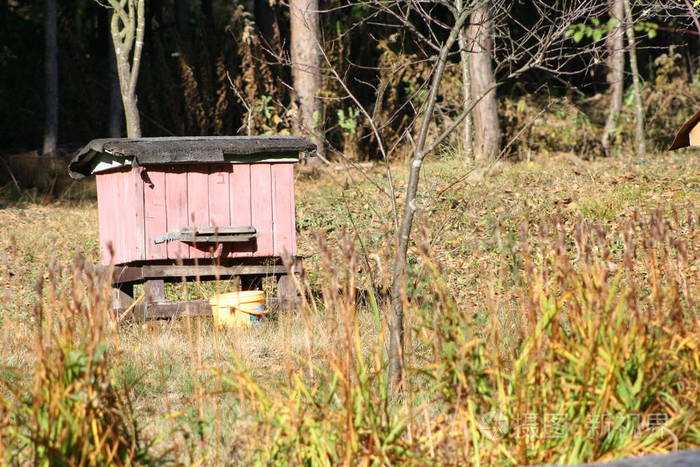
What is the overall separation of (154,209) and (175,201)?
0.19 m

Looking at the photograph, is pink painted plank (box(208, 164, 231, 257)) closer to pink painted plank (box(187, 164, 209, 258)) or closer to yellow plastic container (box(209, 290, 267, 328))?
pink painted plank (box(187, 164, 209, 258))

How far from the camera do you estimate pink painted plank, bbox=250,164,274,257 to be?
24.9 ft

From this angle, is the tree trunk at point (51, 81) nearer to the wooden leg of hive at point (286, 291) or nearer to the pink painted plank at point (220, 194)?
the pink painted plank at point (220, 194)

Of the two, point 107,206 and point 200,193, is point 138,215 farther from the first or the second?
point 107,206

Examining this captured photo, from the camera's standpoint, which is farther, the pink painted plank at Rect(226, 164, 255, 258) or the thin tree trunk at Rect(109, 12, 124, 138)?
the thin tree trunk at Rect(109, 12, 124, 138)

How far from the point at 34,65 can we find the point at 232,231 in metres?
13.4

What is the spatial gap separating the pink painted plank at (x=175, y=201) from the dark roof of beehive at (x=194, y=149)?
0.15 m

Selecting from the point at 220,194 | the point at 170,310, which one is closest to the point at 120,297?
the point at 170,310

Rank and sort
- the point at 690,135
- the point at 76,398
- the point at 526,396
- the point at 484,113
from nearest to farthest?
the point at 76,398 < the point at 526,396 < the point at 690,135 < the point at 484,113

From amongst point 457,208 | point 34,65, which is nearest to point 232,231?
point 457,208

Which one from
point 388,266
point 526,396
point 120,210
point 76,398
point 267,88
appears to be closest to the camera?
point 76,398

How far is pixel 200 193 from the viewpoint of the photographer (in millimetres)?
7496

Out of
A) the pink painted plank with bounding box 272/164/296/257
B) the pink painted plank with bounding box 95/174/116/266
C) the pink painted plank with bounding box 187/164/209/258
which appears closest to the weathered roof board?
the pink painted plank with bounding box 272/164/296/257

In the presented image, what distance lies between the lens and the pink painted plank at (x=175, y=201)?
744 cm
